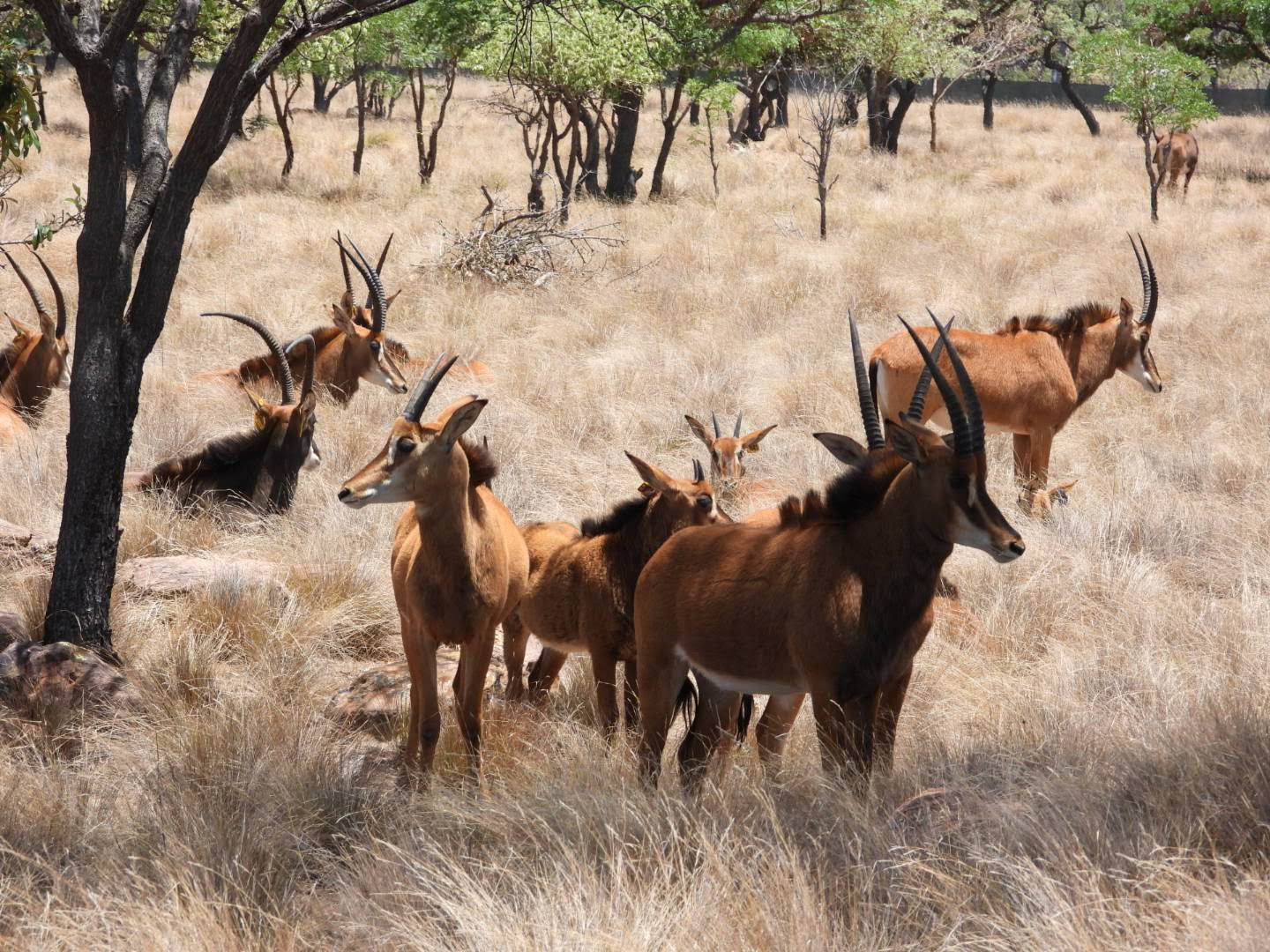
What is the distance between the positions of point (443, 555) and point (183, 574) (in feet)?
8.47

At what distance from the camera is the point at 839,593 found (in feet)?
12.9

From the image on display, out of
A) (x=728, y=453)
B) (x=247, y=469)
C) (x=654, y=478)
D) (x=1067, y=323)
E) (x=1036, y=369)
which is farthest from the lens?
(x=1067, y=323)

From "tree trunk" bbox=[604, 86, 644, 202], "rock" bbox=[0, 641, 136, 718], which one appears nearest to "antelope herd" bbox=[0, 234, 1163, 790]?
"rock" bbox=[0, 641, 136, 718]

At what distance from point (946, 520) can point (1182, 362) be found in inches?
366

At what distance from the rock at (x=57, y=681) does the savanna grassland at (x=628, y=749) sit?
125 mm

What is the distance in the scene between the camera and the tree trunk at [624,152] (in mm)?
23438

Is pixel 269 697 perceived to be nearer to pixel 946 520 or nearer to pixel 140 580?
pixel 140 580

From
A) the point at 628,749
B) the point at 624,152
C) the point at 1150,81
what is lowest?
the point at 628,749

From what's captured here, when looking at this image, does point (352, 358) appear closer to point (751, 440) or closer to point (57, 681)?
point (751, 440)

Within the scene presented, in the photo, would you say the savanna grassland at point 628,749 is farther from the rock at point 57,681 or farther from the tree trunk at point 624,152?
the tree trunk at point 624,152

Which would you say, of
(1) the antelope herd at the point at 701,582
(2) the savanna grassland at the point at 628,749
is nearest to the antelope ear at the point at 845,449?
(1) the antelope herd at the point at 701,582

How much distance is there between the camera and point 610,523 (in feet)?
18.0

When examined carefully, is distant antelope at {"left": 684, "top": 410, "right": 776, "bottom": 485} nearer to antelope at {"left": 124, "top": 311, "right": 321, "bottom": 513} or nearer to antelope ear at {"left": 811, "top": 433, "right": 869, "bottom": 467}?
antelope at {"left": 124, "top": 311, "right": 321, "bottom": 513}

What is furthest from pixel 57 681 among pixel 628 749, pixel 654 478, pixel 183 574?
pixel 654 478
